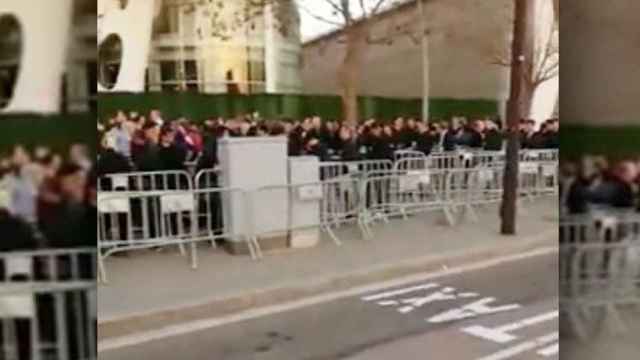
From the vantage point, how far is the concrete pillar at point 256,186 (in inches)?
97.3

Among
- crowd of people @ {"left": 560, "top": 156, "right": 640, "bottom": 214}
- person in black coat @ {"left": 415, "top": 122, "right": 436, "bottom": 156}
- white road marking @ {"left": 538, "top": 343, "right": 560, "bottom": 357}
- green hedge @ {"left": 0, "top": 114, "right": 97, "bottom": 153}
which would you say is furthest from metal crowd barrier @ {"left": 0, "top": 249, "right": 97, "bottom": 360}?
crowd of people @ {"left": 560, "top": 156, "right": 640, "bottom": 214}

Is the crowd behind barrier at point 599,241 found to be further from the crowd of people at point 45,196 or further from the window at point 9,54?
the window at point 9,54

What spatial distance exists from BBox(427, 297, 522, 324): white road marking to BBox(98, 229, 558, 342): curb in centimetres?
13

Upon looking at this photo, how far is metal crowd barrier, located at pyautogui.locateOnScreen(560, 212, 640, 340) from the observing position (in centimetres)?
280

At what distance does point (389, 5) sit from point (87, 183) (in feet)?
3.16

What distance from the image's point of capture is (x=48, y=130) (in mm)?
2432

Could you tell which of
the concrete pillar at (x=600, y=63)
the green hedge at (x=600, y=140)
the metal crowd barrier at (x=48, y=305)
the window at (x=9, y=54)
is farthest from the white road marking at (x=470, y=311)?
the window at (x=9, y=54)

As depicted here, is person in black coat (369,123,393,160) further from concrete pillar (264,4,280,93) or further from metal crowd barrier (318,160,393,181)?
concrete pillar (264,4,280,93)

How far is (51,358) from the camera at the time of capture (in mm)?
2488

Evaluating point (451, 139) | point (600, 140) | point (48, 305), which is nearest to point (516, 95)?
point (451, 139)

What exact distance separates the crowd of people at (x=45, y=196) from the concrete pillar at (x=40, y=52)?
0.41ft

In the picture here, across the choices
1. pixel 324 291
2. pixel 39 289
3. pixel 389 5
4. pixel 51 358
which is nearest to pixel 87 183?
pixel 39 289

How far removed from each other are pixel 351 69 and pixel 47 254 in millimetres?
967

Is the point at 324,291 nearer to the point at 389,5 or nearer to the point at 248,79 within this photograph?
the point at 248,79
